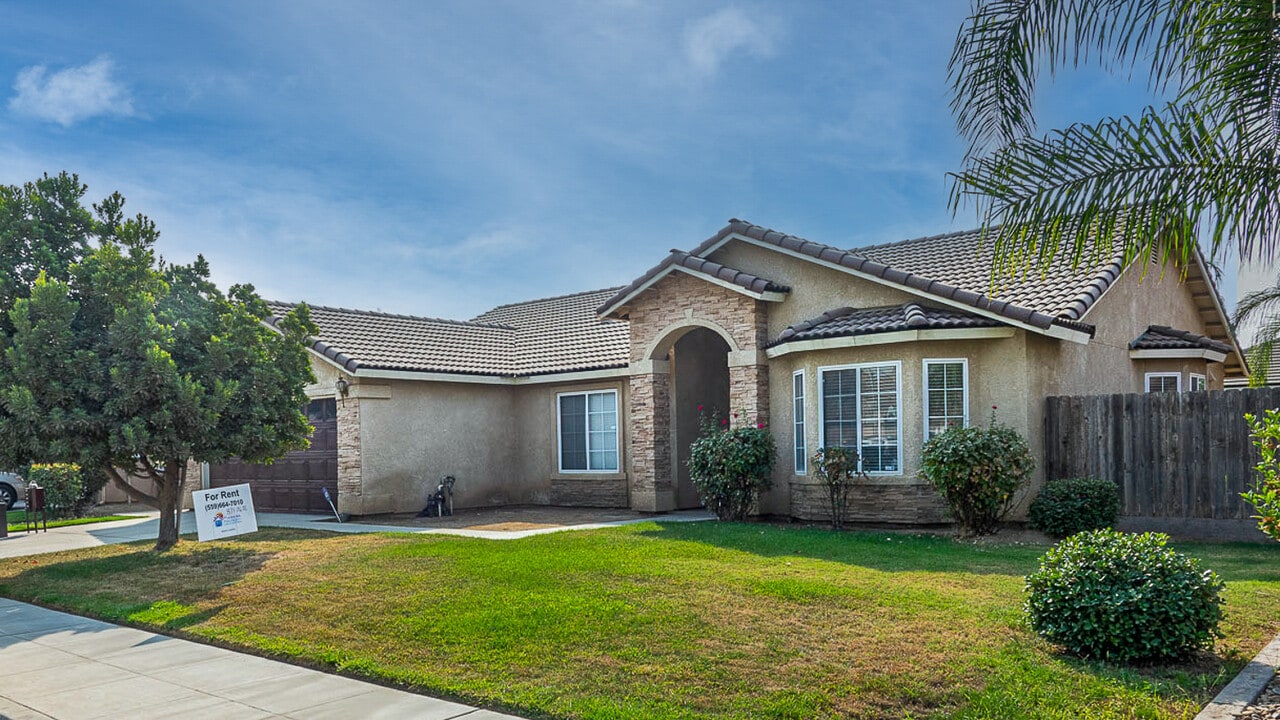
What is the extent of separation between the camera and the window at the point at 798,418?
1620cm

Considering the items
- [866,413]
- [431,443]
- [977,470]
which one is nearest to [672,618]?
[977,470]

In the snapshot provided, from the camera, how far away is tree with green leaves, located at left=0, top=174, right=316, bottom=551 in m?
12.3

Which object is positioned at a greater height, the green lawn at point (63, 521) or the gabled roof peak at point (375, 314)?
the gabled roof peak at point (375, 314)

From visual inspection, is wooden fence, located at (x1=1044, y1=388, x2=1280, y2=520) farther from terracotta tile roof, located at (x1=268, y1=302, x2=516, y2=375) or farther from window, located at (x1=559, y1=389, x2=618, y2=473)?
terracotta tile roof, located at (x1=268, y1=302, x2=516, y2=375)

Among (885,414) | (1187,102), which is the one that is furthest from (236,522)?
(1187,102)

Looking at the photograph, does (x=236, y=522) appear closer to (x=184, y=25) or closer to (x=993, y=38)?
(x=184, y=25)

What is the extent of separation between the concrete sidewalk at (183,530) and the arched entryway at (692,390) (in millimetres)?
890

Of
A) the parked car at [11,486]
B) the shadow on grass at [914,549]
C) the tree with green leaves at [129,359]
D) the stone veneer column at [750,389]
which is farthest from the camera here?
the parked car at [11,486]

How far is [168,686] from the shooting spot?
696 cm

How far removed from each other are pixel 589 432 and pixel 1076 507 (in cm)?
1018

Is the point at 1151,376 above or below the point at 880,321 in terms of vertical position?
below

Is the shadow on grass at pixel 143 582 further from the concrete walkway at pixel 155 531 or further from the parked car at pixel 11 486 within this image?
the parked car at pixel 11 486

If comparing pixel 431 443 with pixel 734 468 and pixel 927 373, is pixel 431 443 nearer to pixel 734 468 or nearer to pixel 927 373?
pixel 734 468

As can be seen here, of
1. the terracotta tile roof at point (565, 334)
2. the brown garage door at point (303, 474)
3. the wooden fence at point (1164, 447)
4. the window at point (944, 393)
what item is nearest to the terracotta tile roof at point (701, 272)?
the terracotta tile roof at point (565, 334)
